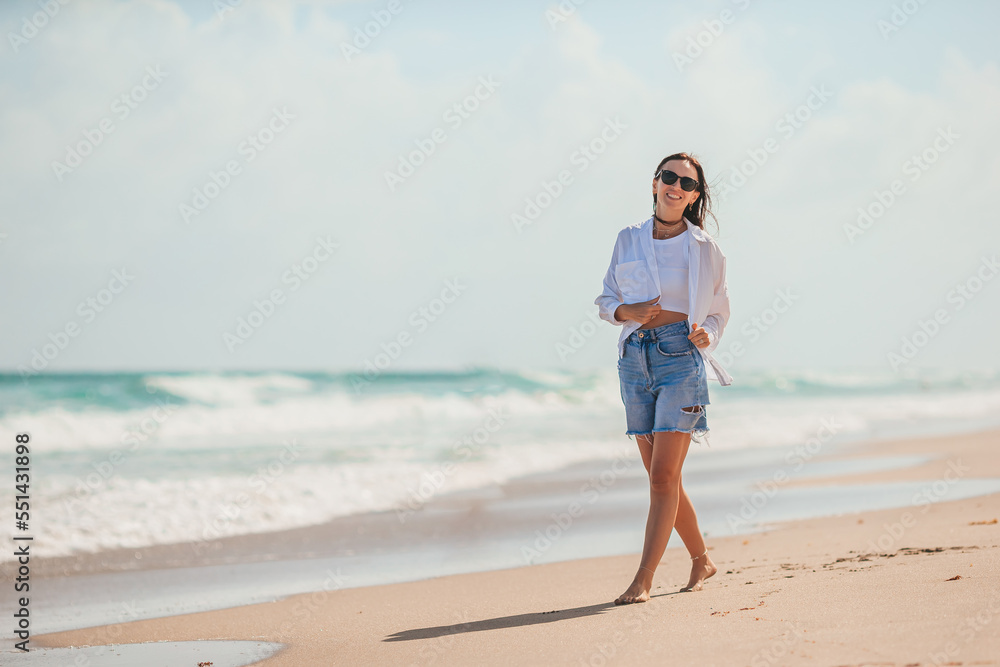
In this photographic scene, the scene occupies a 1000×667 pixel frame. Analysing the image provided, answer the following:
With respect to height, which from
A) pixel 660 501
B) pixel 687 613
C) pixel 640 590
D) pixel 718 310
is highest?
pixel 718 310

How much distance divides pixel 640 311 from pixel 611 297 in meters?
0.21

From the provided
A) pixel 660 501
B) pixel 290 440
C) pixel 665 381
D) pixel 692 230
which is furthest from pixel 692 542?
pixel 290 440

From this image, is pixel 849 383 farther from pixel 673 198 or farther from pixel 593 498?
pixel 673 198

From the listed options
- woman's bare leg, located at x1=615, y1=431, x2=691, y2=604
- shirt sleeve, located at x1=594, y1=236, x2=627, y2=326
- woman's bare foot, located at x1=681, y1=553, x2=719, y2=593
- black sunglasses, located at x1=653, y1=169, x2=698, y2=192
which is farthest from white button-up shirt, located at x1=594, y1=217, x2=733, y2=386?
woman's bare foot, located at x1=681, y1=553, x2=719, y2=593

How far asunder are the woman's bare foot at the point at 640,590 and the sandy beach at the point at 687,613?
2.9 inches

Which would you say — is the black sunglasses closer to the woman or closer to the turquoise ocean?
the woman

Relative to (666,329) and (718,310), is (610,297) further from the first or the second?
(718,310)

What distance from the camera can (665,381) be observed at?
11.6ft

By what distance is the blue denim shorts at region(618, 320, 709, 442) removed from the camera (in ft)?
11.5

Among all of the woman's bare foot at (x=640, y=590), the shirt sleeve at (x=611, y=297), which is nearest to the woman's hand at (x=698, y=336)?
the shirt sleeve at (x=611, y=297)

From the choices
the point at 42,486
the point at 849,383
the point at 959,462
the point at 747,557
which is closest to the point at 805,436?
the point at 959,462

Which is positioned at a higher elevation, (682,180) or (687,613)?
(682,180)

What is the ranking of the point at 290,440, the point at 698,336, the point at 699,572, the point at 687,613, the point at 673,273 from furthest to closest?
the point at 290,440 → the point at 699,572 → the point at 673,273 → the point at 698,336 → the point at 687,613

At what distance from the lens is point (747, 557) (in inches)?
190
